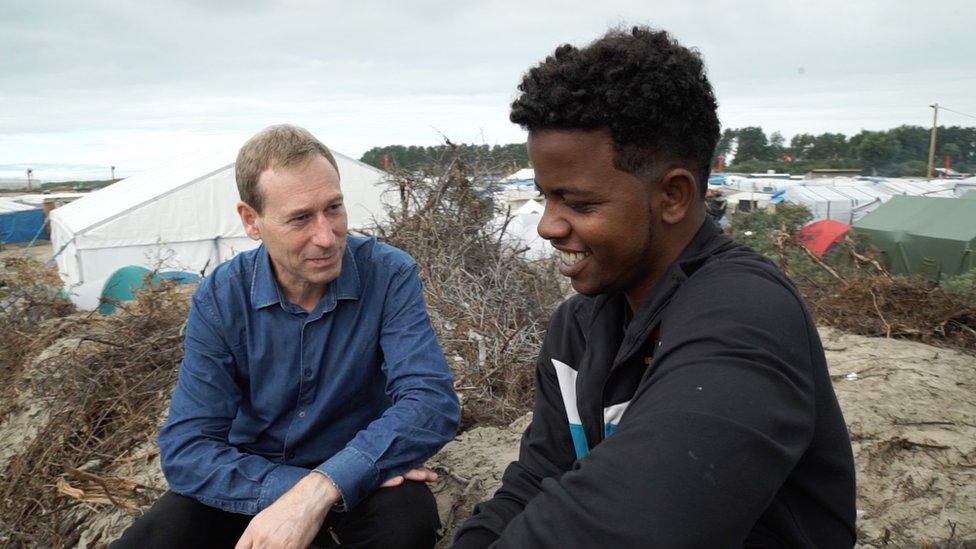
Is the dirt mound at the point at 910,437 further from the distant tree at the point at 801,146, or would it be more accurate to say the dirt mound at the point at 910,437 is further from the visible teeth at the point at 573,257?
the distant tree at the point at 801,146

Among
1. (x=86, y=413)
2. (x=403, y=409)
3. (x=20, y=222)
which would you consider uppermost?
(x=403, y=409)

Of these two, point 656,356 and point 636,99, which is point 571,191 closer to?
point 636,99

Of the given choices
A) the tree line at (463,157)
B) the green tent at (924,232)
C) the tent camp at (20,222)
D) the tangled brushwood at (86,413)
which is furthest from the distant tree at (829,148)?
the tangled brushwood at (86,413)

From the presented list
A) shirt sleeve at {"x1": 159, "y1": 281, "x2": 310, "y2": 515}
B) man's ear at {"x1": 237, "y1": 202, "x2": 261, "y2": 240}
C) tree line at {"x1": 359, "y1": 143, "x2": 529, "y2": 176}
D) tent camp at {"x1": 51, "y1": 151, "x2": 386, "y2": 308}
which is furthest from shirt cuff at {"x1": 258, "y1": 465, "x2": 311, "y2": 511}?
tent camp at {"x1": 51, "y1": 151, "x2": 386, "y2": 308}

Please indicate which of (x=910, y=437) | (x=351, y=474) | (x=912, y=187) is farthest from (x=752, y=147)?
(x=351, y=474)

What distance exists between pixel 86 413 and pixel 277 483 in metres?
3.29

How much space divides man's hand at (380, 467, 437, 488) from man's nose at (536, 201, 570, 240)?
102 centimetres

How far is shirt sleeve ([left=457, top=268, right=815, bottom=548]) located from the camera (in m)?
0.99

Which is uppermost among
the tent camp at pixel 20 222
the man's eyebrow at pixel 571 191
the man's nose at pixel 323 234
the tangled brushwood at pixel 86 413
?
the man's eyebrow at pixel 571 191

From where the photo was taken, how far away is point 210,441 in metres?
2.13

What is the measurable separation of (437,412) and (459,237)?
5447 millimetres

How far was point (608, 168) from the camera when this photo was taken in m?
1.33

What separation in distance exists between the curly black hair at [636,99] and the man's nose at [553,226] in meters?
0.16

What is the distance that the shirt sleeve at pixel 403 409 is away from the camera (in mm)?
1985
